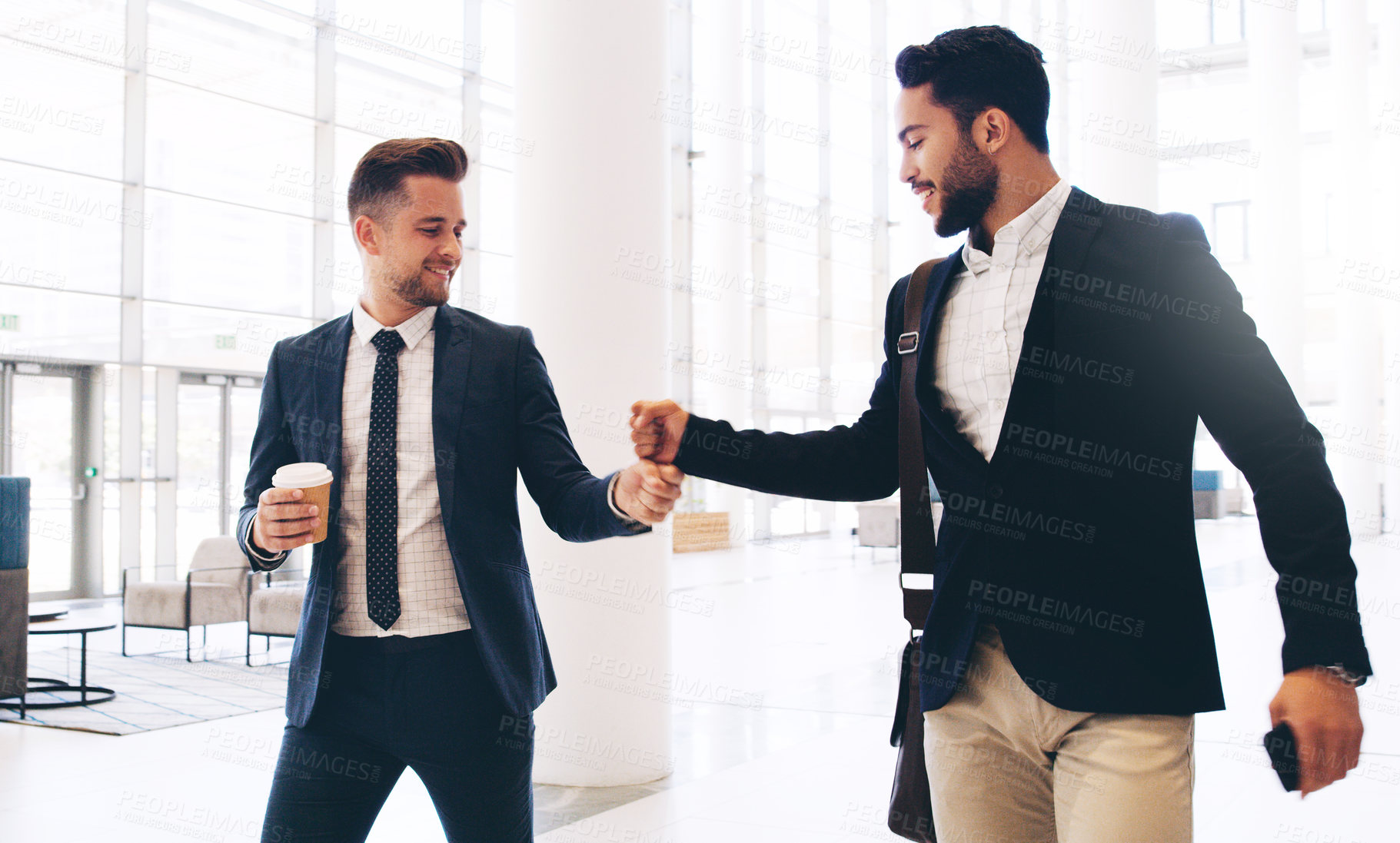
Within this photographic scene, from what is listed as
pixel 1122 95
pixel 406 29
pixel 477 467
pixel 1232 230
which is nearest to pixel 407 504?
pixel 477 467

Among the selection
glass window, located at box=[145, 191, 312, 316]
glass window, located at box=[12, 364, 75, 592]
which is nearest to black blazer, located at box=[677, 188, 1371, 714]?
glass window, located at box=[145, 191, 312, 316]

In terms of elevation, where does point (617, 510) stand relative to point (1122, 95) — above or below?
below

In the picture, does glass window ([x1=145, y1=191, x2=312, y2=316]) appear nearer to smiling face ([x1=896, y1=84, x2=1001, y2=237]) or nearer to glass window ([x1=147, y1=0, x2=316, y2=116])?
glass window ([x1=147, y1=0, x2=316, y2=116])

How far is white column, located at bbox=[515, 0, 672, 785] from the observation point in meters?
4.56

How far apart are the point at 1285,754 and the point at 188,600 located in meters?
8.68

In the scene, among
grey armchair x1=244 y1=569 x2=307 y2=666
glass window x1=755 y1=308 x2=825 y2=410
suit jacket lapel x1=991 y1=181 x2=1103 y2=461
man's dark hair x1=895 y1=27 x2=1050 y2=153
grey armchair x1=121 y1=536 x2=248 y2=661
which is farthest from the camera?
glass window x1=755 y1=308 x2=825 y2=410

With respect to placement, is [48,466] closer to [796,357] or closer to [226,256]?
[226,256]

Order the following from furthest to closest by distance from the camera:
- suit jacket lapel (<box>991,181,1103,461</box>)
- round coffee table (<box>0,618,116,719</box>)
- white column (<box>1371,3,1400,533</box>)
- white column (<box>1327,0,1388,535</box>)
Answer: white column (<box>1371,3,1400,533</box>), white column (<box>1327,0,1388,535</box>), round coffee table (<box>0,618,116,719</box>), suit jacket lapel (<box>991,181,1103,461</box>)

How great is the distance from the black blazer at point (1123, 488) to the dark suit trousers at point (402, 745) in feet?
2.40

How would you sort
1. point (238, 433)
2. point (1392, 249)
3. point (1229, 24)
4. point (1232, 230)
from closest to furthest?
point (238, 433), point (1392, 249), point (1229, 24), point (1232, 230)

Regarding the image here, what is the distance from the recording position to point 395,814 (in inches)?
175

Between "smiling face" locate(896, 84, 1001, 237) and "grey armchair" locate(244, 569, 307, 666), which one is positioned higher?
"smiling face" locate(896, 84, 1001, 237)

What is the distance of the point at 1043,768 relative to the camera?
64.4 inches

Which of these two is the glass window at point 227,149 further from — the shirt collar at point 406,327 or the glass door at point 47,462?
the shirt collar at point 406,327
